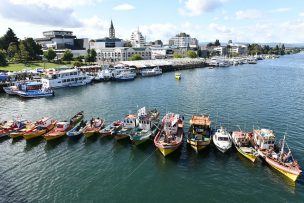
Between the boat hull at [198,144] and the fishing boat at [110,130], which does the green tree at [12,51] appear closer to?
the fishing boat at [110,130]

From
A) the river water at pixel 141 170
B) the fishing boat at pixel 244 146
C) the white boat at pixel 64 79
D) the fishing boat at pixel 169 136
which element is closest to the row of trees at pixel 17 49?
the white boat at pixel 64 79

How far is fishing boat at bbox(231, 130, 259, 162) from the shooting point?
40062mm

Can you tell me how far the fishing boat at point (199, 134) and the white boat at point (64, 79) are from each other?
7640cm

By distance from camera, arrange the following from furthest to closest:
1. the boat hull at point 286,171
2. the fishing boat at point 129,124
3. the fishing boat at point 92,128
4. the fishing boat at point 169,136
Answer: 1. the fishing boat at point 92,128
2. the fishing boat at point 129,124
3. the fishing boat at point 169,136
4. the boat hull at point 286,171

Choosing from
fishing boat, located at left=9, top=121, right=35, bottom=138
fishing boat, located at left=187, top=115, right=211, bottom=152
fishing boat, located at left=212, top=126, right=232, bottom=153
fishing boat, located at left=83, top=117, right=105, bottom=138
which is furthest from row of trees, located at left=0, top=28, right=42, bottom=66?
fishing boat, located at left=212, top=126, right=232, bottom=153

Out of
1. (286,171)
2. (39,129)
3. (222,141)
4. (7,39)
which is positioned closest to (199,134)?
(222,141)

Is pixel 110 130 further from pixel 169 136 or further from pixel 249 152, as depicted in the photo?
pixel 249 152

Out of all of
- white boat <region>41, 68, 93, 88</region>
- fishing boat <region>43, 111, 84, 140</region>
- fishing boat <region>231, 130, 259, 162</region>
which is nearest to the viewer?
fishing boat <region>231, 130, 259, 162</region>

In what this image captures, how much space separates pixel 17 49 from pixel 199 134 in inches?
6305

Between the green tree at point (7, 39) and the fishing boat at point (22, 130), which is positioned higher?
the green tree at point (7, 39)

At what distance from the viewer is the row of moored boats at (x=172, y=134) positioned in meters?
39.7

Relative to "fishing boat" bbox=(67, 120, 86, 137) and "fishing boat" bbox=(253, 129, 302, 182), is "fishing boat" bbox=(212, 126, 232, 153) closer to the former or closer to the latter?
"fishing boat" bbox=(253, 129, 302, 182)

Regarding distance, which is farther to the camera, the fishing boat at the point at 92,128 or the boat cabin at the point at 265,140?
the fishing boat at the point at 92,128

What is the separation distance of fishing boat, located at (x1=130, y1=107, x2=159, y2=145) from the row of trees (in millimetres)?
120108
